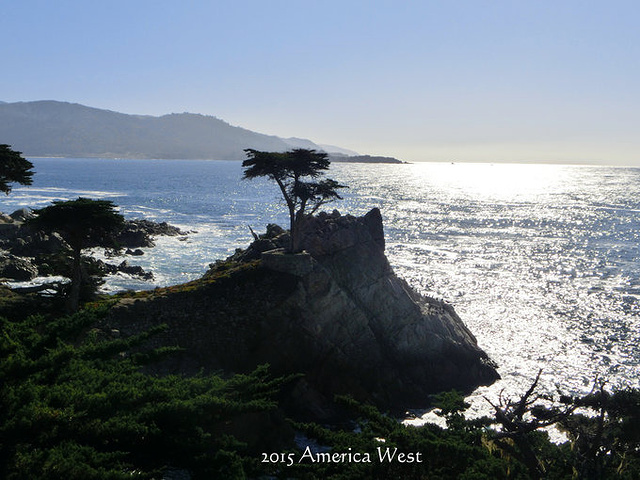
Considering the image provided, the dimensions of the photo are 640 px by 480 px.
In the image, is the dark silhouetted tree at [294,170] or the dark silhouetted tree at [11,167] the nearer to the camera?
the dark silhouetted tree at [11,167]

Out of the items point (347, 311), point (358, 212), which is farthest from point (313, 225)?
point (358, 212)

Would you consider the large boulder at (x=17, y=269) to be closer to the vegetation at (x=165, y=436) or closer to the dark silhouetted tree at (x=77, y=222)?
the dark silhouetted tree at (x=77, y=222)

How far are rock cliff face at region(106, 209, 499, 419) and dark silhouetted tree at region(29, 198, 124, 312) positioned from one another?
Result: 2.82 meters

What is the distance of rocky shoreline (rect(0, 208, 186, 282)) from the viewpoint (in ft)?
151

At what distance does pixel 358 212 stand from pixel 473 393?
268 feet

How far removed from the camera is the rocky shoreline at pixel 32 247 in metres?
45.9

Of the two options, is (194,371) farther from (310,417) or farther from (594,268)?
(594,268)

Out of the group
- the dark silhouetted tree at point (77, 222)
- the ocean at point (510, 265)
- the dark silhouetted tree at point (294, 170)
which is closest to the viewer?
the dark silhouetted tree at point (77, 222)

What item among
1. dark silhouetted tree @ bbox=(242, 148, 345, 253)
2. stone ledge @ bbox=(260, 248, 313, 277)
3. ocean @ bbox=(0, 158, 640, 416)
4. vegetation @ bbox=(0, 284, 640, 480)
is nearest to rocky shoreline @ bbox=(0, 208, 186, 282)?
ocean @ bbox=(0, 158, 640, 416)

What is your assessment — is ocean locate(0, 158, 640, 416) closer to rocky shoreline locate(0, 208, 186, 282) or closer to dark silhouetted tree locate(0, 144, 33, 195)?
rocky shoreline locate(0, 208, 186, 282)

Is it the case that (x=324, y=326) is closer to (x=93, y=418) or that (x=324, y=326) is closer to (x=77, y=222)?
(x=77, y=222)

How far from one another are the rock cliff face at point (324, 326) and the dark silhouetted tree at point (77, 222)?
282 cm

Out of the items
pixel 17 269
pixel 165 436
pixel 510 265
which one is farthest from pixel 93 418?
pixel 510 265

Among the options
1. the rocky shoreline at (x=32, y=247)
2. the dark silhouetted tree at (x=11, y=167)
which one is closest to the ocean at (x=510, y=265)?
the rocky shoreline at (x=32, y=247)
